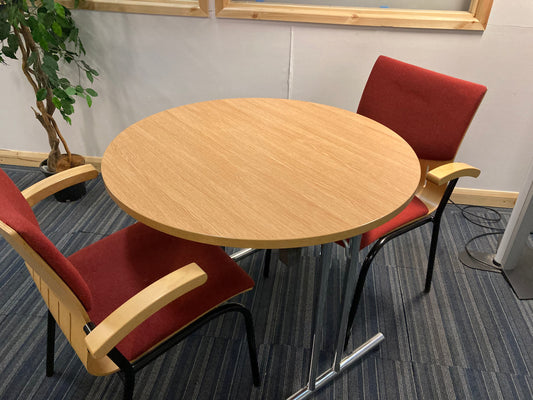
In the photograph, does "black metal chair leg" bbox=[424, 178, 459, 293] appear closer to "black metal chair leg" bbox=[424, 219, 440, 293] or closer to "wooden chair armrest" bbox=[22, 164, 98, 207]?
"black metal chair leg" bbox=[424, 219, 440, 293]

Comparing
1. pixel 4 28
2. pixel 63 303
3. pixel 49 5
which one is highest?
pixel 49 5

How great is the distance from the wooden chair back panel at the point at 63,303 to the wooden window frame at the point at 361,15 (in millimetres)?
1543

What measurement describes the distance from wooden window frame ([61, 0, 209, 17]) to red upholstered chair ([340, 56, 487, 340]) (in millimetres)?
948

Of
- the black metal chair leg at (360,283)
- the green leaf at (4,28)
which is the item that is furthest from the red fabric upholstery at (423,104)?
the green leaf at (4,28)

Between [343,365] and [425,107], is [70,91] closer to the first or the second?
[425,107]

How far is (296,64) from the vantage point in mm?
2170

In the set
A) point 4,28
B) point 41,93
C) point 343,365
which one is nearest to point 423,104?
point 343,365

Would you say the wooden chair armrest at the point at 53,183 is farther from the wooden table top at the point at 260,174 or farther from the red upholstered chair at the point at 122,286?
the wooden table top at the point at 260,174

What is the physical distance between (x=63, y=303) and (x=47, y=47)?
4.58 feet

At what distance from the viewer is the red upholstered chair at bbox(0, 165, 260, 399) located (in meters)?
0.85

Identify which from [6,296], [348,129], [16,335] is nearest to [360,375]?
[348,129]

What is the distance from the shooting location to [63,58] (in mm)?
2271

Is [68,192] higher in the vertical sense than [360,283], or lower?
lower

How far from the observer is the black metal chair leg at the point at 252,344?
1.24 metres
